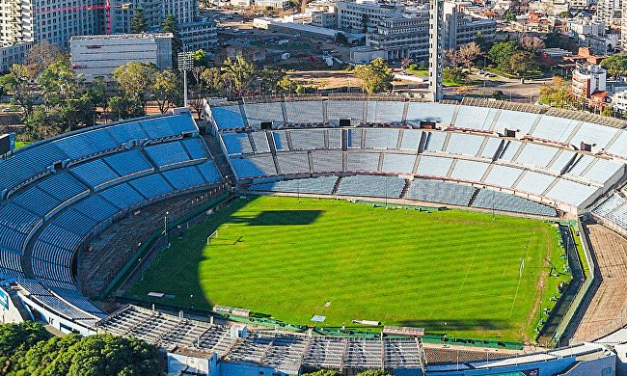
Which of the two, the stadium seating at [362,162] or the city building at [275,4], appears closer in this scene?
the stadium seating at [362,162]

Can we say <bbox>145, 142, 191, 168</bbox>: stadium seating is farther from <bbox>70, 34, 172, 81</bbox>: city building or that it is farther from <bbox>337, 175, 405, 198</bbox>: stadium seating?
<bbox>70, 34, 172, 81</bbox>: city building

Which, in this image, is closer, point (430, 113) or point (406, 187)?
point (406, 187)

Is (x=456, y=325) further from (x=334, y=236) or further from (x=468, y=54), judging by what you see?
(x=468, y=54)

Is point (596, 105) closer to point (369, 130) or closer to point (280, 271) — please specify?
point (369, 130)

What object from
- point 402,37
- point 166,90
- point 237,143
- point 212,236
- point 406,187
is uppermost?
point 402,37

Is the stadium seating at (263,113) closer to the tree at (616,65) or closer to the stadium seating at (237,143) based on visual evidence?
the stadium seating at (237,143)

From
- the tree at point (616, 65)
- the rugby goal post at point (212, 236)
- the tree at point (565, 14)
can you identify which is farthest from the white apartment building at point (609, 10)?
the rugby goal post at point (212, 236)

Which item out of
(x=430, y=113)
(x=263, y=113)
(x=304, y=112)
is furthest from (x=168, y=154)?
(x=430, y=113)
